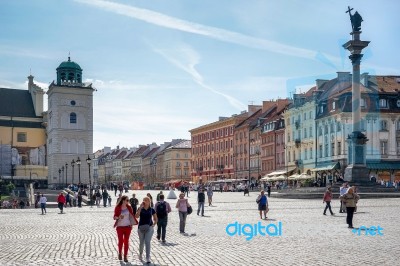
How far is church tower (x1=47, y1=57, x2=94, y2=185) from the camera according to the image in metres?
97.4

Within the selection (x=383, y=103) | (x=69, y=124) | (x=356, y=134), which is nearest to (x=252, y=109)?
(x=69, y=124)

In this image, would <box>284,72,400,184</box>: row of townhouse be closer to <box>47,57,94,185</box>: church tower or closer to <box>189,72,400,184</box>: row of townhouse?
<box>189,72,400,184</box>: row of townhouse

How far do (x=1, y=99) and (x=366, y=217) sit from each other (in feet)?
320

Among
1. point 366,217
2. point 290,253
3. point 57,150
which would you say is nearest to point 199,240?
point 290,253

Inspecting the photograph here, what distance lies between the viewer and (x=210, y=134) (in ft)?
401

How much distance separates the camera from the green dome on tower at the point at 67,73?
102438 millimetres

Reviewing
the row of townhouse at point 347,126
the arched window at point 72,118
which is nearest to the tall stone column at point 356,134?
the row of townhouse at point 347,126

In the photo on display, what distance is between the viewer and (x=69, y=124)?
3949 inches

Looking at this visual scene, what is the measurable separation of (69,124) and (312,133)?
40482 millimetres

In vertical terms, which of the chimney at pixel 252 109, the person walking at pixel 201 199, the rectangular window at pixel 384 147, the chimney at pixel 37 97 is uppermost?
the chimney at pixel 37 97

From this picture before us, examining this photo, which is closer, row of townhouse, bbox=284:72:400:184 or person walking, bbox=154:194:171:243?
person walking, bbox=154:194:171:243

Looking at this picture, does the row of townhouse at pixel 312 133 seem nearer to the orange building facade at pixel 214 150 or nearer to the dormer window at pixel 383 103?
the dormer window at pixel 383 103

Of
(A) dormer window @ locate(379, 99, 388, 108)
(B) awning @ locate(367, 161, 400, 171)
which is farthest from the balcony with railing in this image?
(B) awning @ locate(367, 161, 400, 171)

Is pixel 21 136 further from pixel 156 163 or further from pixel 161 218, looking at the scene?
pixel 161 218
